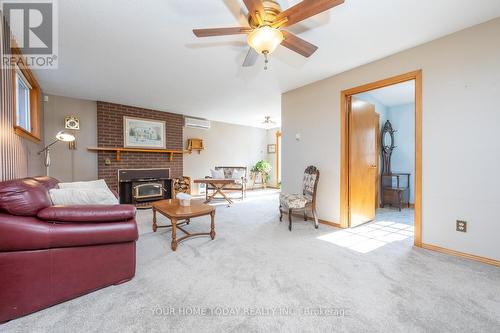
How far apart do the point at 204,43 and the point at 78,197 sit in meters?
2.04

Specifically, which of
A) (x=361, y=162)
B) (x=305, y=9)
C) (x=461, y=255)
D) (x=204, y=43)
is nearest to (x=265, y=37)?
(x=305, y=9)

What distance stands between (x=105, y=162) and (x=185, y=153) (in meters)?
2.02

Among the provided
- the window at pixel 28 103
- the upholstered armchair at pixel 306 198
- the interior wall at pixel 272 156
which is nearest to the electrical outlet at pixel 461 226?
the upholstered armchair at pixel 306 198

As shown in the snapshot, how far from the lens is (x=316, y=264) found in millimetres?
2121

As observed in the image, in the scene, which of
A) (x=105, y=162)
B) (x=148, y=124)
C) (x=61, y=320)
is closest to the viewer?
(x=61, y=320)

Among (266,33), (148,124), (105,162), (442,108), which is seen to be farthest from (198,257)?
(148,124)

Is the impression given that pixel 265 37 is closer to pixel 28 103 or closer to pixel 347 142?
pixel 347 142

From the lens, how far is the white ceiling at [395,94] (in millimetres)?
3838

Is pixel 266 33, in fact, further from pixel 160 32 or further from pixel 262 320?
pixel 262 320

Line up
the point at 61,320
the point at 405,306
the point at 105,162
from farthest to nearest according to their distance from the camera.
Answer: the point at 105,162 < the point at 405,306 < the point at 61,320

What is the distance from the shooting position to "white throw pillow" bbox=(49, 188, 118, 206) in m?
1.85

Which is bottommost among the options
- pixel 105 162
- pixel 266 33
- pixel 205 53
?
pixel 105 162

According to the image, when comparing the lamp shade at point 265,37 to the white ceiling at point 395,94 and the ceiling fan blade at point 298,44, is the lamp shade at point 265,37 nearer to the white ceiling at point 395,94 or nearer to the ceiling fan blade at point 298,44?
the ceiling fan blade at point 298,44

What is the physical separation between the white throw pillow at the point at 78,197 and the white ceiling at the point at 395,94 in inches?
174
